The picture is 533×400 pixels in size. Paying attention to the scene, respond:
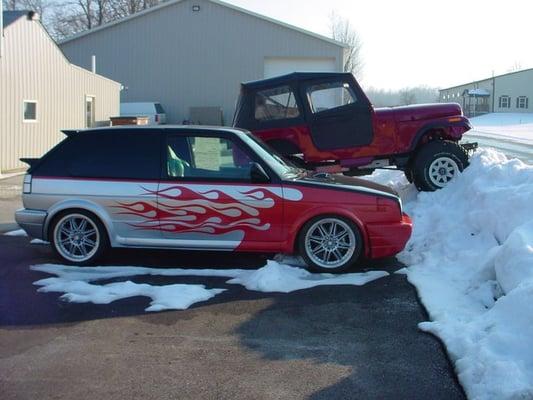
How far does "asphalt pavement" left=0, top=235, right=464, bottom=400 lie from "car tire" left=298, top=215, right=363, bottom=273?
491mm

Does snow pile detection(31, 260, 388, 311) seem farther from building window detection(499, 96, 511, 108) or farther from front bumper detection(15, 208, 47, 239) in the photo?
building window detection(499, 96, 511, 108)

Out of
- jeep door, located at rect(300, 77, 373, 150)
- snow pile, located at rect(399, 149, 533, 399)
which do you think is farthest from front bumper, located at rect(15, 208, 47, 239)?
jeep door, located at rect(300, 77, 373, 150)

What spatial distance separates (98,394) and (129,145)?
12.6 feet

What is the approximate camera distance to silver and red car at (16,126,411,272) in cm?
683

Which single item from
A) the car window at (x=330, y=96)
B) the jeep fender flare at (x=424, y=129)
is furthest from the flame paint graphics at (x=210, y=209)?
the jeep fender flare at (x=424, y=129)

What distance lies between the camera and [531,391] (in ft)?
11.6

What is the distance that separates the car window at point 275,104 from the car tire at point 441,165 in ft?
7.37

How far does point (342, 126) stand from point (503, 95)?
73669 millimetres

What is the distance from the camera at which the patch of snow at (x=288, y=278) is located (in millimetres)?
6281

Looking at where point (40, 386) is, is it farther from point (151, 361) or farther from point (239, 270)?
point (239, 270)

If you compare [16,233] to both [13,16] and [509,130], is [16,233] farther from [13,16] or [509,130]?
[509,130]

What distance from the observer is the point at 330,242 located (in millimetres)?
6867

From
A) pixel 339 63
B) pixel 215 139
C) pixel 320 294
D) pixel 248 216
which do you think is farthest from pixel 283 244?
pixel 339 63

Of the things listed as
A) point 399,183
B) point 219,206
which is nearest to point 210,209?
point 219,206
